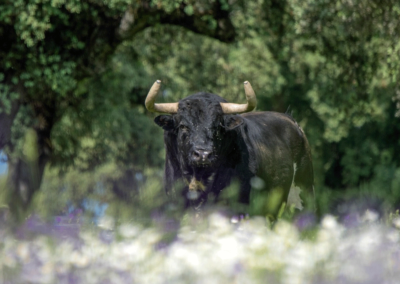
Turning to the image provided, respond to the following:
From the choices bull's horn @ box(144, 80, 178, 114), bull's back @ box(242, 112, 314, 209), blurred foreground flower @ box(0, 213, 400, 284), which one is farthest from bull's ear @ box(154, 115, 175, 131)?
blurred foreground flower @ box(0, 213, 400, 284)

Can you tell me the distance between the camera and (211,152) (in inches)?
279

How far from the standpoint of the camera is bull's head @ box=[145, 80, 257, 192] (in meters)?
7.25

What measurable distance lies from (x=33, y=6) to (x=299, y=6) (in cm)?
492

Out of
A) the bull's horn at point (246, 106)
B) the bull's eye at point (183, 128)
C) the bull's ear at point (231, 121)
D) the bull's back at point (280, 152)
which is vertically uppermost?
the bull's horn at point (246, 106)

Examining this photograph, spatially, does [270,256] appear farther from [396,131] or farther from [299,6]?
[396,131]

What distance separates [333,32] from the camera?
15844 mm

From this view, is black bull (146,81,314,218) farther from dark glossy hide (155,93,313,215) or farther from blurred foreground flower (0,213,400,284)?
blurred foreground flower (0,213,400,284)

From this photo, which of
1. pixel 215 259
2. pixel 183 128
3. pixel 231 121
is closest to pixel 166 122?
pixel 183 128

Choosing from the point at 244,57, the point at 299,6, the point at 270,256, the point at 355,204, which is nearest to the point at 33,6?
the point at 299,6

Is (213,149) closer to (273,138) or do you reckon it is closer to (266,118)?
(273,138)

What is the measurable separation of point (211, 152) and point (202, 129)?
1.23 ft

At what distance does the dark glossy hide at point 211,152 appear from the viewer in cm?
727

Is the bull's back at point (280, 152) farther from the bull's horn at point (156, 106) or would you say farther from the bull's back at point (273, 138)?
the bull's horn at point (156, 106)

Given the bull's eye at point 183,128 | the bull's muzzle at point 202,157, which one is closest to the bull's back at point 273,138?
the bull's eye at point 183,128
